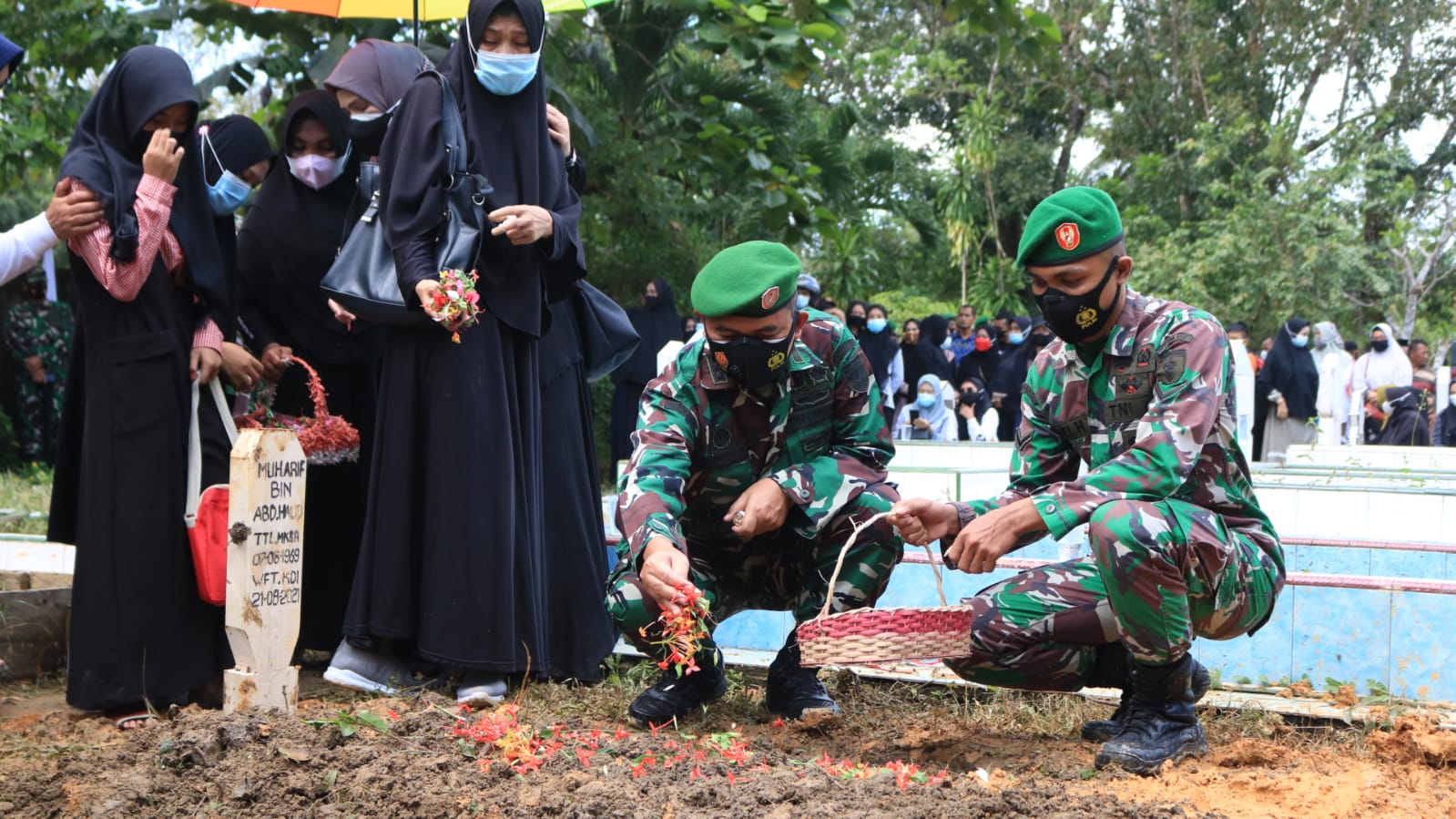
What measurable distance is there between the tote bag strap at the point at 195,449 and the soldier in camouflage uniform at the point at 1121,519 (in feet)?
7.14

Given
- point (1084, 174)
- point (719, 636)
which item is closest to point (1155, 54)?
point (1084, 174)

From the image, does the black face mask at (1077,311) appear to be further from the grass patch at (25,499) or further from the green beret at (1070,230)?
the grass patch at (25,499)

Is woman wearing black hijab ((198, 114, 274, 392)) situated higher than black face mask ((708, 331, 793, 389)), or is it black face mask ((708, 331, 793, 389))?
woman wearing black hijab ((198, 114, 274, 392))

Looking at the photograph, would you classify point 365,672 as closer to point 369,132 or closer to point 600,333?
point 600,333

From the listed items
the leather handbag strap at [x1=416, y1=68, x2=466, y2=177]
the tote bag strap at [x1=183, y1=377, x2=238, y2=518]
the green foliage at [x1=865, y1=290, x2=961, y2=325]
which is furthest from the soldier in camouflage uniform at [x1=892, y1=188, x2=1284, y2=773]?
the green foliage at [x1=865, y1=290, x2=961, y2=325]

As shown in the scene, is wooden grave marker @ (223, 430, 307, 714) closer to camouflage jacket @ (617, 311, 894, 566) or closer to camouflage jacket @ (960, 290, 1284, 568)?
camouflage jacket @ (617, 311, 894, 566)

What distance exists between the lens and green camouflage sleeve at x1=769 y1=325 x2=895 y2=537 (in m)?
3.92

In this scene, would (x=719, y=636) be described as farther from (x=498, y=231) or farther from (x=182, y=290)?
(x=182, y=290)

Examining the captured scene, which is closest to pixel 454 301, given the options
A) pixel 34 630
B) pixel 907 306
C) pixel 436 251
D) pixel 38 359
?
pixel 436 251

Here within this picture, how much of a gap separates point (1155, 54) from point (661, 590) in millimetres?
26082

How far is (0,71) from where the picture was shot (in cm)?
400

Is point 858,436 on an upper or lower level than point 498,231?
lower

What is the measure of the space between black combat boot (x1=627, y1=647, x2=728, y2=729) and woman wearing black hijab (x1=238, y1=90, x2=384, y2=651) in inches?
59.1

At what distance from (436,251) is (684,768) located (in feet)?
6.06
